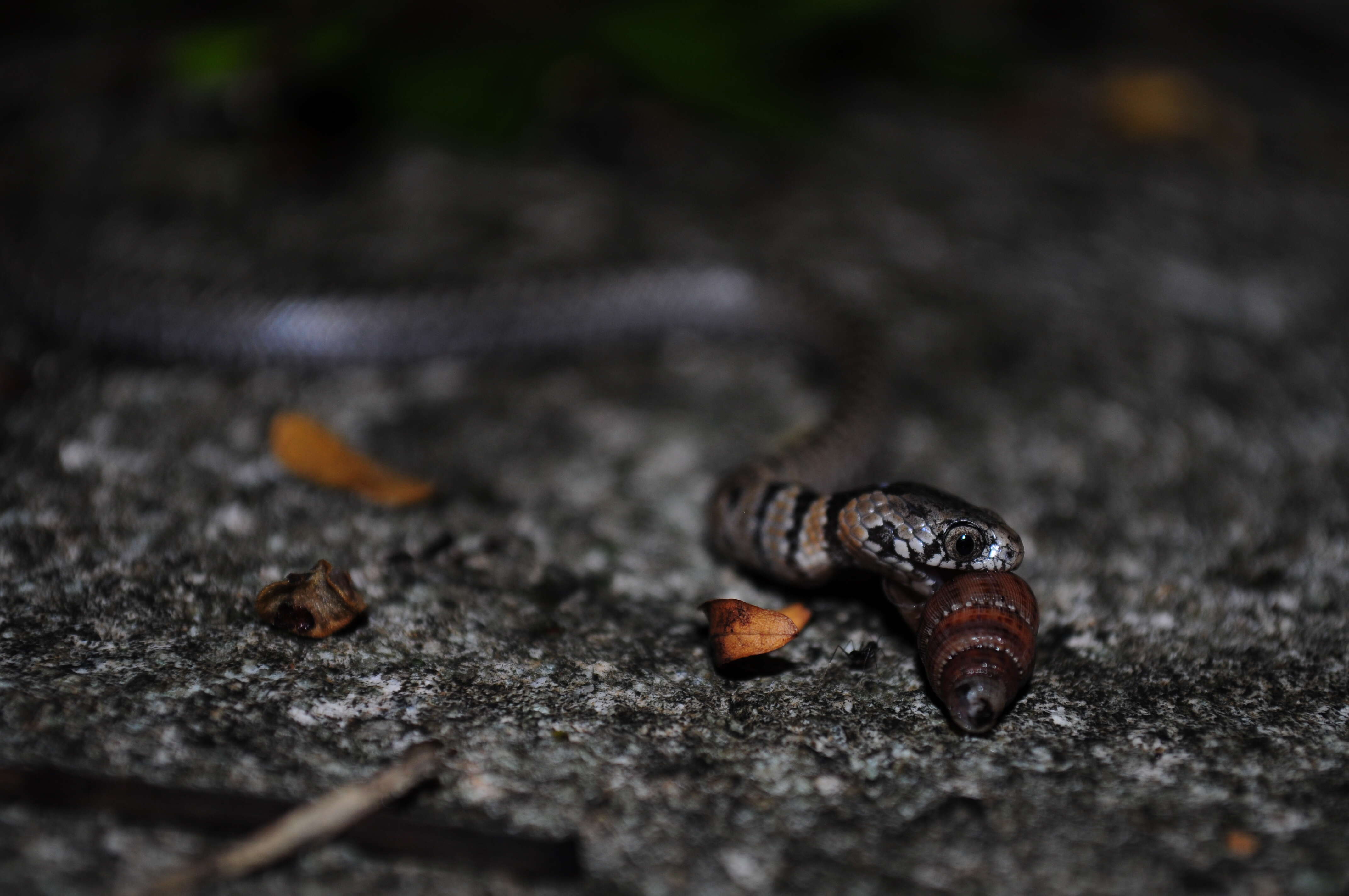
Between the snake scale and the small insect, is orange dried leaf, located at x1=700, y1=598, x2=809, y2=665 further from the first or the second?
the snake scale

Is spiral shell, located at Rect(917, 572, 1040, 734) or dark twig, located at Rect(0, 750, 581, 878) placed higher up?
spiral shell, located at Rect(917, 572, 1040, 734)

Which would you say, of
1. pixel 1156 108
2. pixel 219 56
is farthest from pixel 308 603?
pixel 1156 108

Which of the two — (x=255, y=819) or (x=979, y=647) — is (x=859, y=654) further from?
(x=255, y=819)

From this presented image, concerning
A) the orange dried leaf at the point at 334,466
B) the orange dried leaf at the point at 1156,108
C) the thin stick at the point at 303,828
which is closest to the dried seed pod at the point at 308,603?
the thin stick at the point at 303,828

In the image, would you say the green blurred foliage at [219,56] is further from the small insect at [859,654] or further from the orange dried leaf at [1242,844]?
the orange dried leaf at [1242,844]

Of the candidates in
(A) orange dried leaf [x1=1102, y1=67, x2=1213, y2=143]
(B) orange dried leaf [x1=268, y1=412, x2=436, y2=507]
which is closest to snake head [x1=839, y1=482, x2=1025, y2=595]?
(B) orange dried leaf [x1=268, y1=412, x2=436, y2=507]
